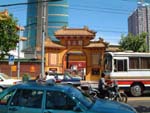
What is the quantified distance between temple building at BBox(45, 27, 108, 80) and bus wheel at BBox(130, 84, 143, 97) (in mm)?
25568

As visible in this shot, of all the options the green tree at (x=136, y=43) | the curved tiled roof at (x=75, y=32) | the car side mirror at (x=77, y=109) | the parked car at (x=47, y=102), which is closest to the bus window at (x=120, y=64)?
the parked car at (x=47, y=102)

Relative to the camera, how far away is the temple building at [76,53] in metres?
50.6

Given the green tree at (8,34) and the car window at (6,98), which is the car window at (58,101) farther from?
the green tree at (8,34)

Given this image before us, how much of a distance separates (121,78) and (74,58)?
1056 inches

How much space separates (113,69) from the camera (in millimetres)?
24641

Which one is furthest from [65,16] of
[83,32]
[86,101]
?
[86,101]

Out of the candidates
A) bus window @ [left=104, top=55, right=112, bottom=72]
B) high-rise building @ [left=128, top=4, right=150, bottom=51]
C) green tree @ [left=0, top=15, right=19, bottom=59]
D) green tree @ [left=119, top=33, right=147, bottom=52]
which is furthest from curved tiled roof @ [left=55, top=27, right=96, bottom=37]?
bus window @ [left=104, top=55, right=112, bottom=72]

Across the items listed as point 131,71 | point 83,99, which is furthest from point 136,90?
point 83,99

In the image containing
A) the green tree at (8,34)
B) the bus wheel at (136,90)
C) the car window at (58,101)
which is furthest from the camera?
the green tree at (8,34)

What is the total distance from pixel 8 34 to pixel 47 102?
96.7 ft

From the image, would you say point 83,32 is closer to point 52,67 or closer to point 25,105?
point 52,67

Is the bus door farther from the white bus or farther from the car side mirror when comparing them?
the car side mirror

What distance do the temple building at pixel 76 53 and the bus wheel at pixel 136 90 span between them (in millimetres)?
25568

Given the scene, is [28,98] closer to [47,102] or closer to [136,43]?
[47,102]
